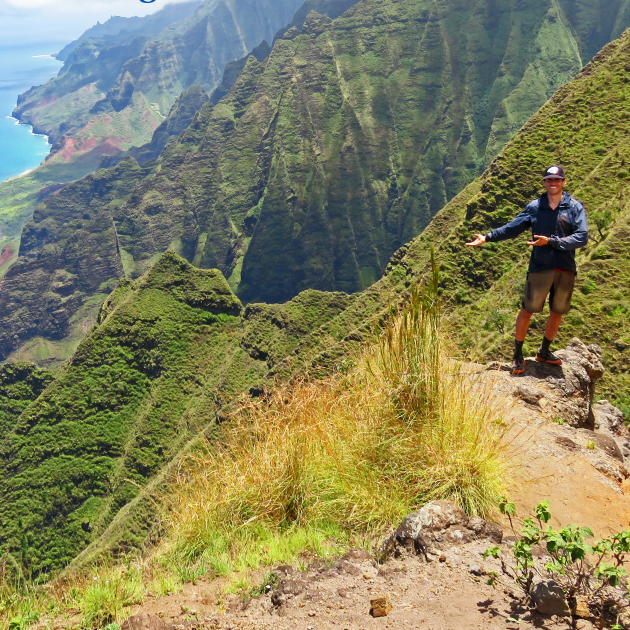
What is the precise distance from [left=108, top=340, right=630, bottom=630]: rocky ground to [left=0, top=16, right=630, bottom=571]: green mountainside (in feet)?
38.9

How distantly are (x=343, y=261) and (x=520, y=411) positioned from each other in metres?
181

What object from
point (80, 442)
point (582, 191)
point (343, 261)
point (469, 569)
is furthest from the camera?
point (343, 261)

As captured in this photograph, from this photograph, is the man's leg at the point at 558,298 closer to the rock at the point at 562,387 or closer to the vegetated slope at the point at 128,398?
Result: the rock at the point at 562,387

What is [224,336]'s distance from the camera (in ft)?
227

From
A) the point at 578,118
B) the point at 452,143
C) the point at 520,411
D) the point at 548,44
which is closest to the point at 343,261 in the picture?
the point at 452,143

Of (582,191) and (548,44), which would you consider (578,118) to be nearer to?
(582,191)

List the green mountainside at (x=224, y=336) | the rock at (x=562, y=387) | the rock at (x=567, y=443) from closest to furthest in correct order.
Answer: the rock at (x=567, y=443), the rock at (x=562, y=387), the green mountainside at (x=224, y=336)

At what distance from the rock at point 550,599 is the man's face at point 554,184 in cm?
594

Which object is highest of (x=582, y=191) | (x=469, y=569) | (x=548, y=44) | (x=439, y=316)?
(x=548, y=44)

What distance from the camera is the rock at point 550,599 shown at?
368 centimetres

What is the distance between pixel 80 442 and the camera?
188 feet

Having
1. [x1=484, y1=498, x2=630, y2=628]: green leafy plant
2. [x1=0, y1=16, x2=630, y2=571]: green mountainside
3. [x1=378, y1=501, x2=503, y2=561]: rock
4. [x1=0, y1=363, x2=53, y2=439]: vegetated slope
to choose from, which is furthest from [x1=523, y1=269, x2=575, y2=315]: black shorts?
[x1=0, y1=363, x2=53, y2=439]: vegetated slope

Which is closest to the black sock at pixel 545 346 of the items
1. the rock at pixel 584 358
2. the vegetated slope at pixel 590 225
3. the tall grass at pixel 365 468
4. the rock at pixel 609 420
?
the rock at pixel 584 358

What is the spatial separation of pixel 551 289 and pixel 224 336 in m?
62.8
